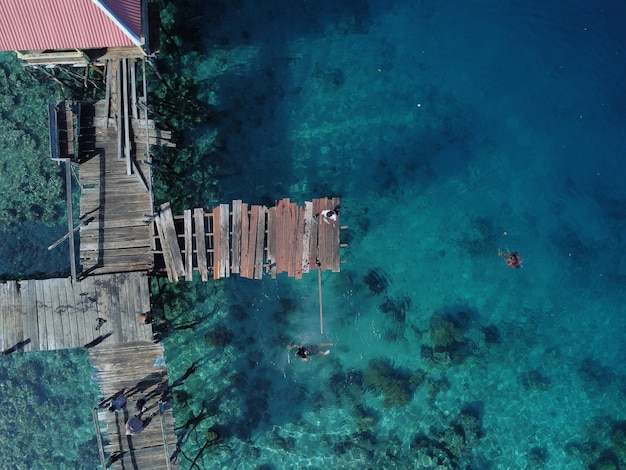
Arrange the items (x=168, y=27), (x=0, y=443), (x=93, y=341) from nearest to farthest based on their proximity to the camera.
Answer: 1. (x=93, y=341)
2. (x=168, y=27)
3. (x=0, y=443)

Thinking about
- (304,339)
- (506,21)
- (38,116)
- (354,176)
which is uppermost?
(506,21)

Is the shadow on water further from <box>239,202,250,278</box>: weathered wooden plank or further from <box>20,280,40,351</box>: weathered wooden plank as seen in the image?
<box>20,280,40,351</box>: weathered wooden plank

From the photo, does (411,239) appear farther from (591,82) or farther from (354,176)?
(591,82)

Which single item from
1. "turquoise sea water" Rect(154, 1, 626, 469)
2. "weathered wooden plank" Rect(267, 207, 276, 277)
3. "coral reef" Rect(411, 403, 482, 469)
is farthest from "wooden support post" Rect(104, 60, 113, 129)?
"coral reef" Rect(411, 403, 482, 469)

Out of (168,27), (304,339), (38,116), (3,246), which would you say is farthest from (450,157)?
(3,246)

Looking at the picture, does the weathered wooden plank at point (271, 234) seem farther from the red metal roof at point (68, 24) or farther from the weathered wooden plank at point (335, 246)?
the red metal roof at point (68, 24)

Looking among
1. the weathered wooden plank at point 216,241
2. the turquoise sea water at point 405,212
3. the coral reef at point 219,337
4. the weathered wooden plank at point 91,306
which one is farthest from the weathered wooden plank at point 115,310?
the coral reef at point 219,337

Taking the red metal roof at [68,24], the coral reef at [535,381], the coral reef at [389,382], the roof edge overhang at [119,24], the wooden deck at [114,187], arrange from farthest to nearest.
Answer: the coral reef at [535,381]
the coral reef at [389,382]
the wooden deck at [114,187]
the red metal roof at [68,24]
the roof edge overhang at [119,24]

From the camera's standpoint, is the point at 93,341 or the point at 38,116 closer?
the point at 93,341
